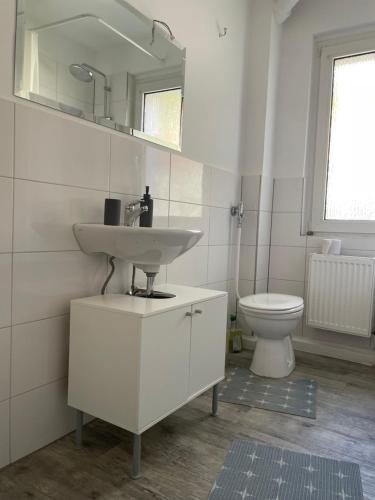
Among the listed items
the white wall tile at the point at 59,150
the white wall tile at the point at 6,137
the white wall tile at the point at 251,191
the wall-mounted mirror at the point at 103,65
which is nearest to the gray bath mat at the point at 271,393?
the white wall tile at the point at 251,191

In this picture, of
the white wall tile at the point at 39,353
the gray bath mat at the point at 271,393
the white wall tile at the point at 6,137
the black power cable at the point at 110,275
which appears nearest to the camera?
the white wall tile at the point at 6,137

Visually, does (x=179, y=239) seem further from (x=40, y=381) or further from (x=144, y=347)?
(x=40, y=381)

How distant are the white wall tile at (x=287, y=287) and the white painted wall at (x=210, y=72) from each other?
0.90 metres

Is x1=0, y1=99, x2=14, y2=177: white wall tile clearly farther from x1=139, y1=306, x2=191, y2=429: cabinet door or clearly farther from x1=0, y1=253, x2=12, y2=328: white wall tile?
x1=139, y1=306, x2=191, y2=429: cabinet door

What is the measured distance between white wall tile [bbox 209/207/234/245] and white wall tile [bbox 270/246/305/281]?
438 millimetres

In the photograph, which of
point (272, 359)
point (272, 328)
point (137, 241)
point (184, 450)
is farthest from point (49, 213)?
point (272, 359)

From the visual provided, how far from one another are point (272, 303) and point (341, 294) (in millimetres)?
594

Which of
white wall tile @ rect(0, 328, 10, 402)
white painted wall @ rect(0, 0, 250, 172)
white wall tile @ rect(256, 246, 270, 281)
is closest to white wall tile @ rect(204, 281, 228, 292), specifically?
white wall tile @ rect(256, 246, 270, 281)

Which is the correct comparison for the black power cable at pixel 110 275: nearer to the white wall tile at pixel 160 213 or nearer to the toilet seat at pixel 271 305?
the white wall tile at pixel 160 213

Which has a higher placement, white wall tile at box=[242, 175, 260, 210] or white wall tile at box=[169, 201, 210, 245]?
white wall tile at box=[242, 175, 260, 210]

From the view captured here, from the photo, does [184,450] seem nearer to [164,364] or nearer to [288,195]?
[164,364]

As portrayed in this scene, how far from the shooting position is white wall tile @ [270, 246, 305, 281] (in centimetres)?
273

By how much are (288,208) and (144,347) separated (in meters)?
1.86

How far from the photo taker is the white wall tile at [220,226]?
7.93ft
